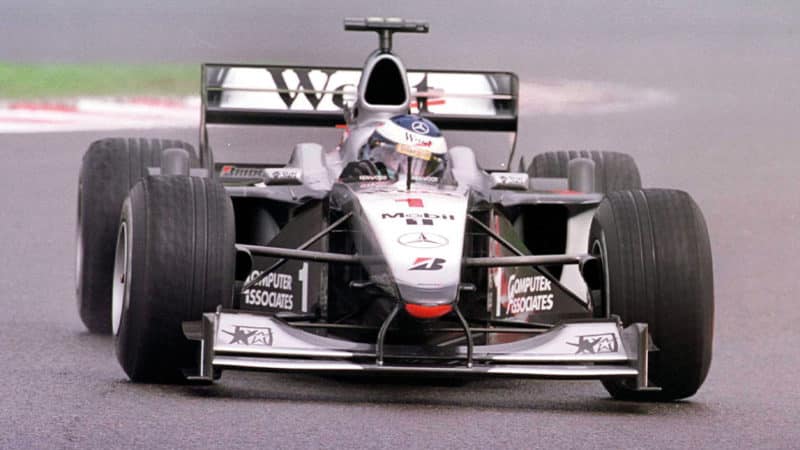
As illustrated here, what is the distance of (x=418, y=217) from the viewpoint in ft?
27.8

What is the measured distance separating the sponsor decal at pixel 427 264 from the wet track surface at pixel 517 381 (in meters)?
0.59

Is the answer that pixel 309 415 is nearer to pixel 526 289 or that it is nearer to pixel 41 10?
pixel 526 289

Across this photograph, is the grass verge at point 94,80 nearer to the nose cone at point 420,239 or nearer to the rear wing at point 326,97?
the rear wing at point 326,97

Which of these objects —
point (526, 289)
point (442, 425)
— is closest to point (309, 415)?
point (442, 425)

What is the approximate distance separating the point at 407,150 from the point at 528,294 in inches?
37.4

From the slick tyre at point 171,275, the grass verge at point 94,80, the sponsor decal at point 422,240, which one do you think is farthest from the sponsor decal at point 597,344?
the grass verge at point 94,80

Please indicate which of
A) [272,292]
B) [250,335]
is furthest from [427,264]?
[272,292]

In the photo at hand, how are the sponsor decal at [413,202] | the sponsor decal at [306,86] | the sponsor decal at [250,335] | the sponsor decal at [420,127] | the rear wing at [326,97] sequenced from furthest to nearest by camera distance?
1. the sponsor decal at [306,86]
2. the rear wing at [326,97]
3. the sponsor decal at [420,127]
4. the sponsor decal at [413,202]
5. the sponsor decal at [250,335]

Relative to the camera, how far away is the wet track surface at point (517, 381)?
7.26m

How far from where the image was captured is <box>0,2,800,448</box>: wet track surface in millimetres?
7262

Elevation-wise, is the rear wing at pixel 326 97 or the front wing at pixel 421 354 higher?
the rear wing at pixel 326 97

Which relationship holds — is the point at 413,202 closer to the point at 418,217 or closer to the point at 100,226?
the point at 418,217

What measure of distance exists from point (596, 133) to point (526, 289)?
48.8 ft

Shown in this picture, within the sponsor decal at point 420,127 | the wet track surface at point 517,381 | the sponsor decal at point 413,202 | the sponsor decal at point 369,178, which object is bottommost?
the wet track surface at point 517,381
